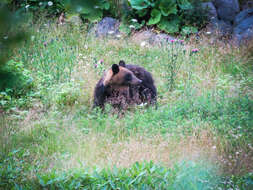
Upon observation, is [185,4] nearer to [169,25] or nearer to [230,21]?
[169,25]

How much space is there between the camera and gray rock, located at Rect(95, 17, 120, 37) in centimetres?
1116

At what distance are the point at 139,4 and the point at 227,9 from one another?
3.70 metres

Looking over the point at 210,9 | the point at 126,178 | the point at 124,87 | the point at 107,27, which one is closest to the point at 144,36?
the point at 107,27

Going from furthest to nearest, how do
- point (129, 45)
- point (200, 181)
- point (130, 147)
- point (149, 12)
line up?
point (149, 12), point (129, 45), point (130, 147), point (200, 181)

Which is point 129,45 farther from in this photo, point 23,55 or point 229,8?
point 229,8

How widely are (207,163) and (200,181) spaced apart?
0.46m

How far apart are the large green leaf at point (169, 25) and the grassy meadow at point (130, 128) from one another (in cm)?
252

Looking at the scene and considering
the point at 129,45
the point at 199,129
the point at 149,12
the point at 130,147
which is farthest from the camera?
the point at 149,12

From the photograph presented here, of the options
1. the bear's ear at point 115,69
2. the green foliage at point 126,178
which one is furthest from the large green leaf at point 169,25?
the green foliage at point 126,178

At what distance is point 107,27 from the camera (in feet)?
38.3

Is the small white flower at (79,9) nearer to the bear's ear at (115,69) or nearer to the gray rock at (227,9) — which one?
the bear's ear at (115,69)

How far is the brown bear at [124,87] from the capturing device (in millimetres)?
6293

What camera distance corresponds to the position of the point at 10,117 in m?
5.94

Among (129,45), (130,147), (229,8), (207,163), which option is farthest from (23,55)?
(229,8)
